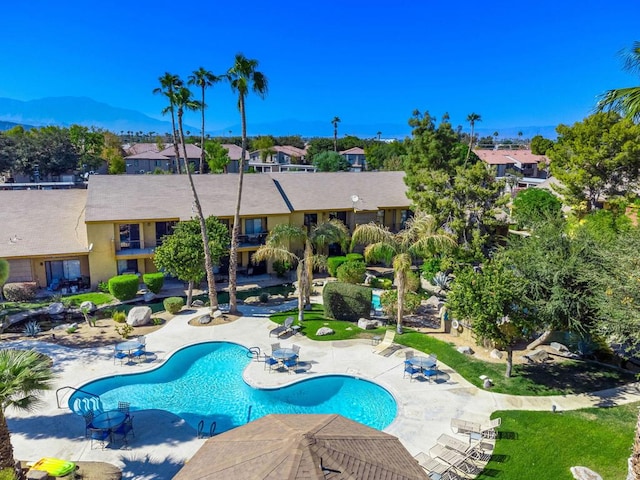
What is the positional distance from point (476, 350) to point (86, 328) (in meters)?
21.2

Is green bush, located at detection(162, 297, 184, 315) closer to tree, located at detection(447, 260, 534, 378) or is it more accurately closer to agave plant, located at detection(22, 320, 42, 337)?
agave plant, located at detection(22, 320, 42, 337)

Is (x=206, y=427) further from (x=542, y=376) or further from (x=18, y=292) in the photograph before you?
(x=18, y=292)

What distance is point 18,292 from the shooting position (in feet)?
94.1

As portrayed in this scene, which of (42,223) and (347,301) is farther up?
(42,223)

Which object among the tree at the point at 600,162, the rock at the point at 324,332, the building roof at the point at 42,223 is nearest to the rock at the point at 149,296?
the building roof at the point at 42,223

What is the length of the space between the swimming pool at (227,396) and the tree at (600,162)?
→ 100 feet

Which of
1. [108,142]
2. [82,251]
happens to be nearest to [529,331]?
[82,251]

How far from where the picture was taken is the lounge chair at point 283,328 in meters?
24.5

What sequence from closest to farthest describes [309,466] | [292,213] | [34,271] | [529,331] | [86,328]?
1. [309,466]
2. [529,331]
3. [86,328]
4. [34,271]
5. [292,213]

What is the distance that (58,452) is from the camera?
580 inches

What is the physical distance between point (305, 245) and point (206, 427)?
61.2 feet

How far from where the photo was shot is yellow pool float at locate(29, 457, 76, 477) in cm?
1270

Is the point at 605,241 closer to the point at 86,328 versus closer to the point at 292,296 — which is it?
the point at 292,296

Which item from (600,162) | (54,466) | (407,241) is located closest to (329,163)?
(600,162)
